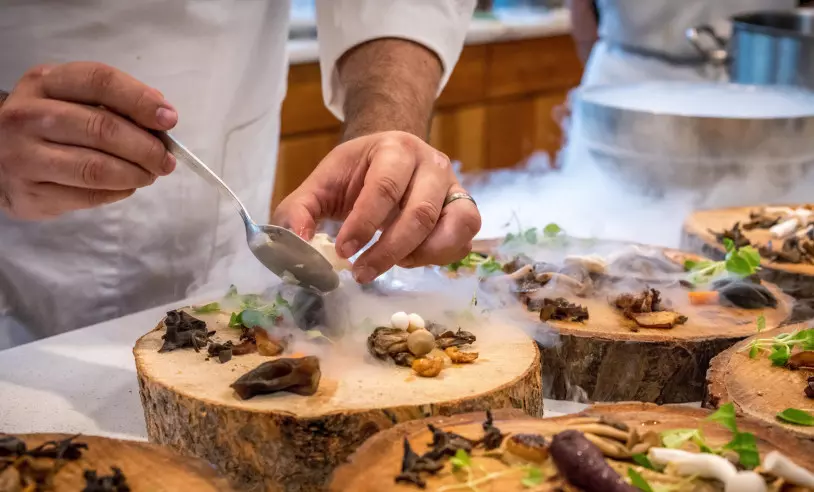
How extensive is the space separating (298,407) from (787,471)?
0.61 metres

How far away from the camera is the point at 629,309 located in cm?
172

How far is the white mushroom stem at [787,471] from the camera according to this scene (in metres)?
1.03

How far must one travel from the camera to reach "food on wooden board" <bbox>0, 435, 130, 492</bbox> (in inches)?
39.8

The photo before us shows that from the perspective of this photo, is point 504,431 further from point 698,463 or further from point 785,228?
point 785,228

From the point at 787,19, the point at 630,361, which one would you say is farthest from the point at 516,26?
the point at 630,361

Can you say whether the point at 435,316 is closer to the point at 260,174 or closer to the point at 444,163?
the point at 444,163

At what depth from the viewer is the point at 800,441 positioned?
1.17 metres

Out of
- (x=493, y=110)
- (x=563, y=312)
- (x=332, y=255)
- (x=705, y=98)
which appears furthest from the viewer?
(x=493, y=110)

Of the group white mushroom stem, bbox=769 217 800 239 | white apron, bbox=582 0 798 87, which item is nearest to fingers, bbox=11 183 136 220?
white mushroom stem, bbox=769 217 800 239

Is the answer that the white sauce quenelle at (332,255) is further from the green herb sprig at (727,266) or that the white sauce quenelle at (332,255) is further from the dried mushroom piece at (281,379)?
the green herb sprig at (727,266)

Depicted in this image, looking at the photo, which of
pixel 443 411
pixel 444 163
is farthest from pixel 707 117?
pixel 443 411

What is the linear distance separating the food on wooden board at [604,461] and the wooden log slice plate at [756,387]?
17cm

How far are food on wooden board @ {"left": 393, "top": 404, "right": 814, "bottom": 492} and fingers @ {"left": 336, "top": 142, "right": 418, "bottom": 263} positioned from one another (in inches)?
16.8

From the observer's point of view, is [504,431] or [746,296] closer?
[504,431]
